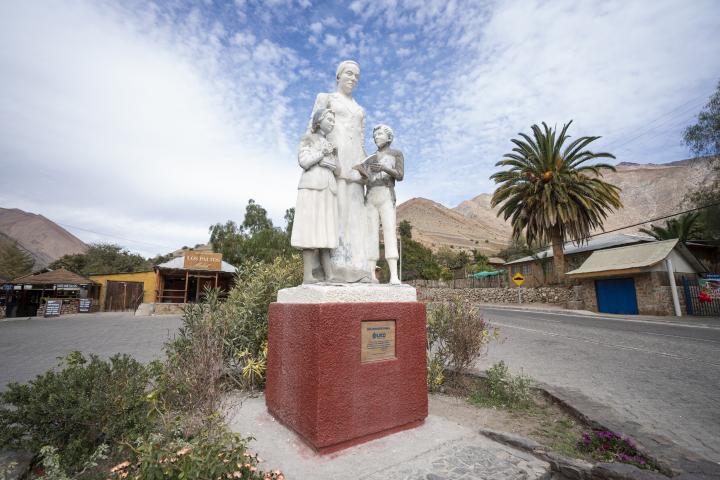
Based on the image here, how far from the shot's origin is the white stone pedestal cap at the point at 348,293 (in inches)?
118

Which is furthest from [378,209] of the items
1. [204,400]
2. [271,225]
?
[271,225]

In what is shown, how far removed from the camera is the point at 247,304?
5301 millimetres

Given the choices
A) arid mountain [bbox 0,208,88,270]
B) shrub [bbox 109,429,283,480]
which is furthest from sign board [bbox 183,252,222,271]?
arid mountain [bbox 0,208,88,270]

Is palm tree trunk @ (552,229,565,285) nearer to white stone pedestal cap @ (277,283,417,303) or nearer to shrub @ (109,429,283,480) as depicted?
white stone pedestal cap @ (277,283,417,303)

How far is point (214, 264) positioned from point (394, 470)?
23.0 metres

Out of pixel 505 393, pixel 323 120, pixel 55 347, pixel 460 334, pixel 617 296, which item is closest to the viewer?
pixel 323 120

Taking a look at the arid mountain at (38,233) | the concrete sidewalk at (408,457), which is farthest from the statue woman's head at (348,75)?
the arid mountain at (38,233)

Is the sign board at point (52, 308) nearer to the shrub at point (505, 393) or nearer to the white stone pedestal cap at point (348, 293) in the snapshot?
the white stone pedestal cap at point (348, 293)

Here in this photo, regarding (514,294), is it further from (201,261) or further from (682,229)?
(201,261)

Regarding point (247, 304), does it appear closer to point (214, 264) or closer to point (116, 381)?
point (116, 381)

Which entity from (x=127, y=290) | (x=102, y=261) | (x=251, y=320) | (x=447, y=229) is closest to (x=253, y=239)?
(x=127, y=290)

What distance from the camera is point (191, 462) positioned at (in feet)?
6.75

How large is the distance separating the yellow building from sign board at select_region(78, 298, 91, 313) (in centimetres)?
161

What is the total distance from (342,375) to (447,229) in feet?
409
